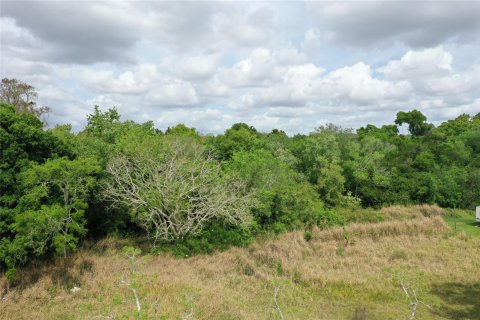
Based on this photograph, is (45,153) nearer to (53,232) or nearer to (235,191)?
(53,232)

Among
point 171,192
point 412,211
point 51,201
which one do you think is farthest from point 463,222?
point 51,201

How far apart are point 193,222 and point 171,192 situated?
6.93 feet

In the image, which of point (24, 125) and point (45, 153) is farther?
point (45, 153)

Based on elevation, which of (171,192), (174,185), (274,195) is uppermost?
(174,185)

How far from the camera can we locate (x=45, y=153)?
18.1 metres

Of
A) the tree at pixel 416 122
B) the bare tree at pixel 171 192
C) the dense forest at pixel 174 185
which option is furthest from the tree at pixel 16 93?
the tree at pixel 416 122

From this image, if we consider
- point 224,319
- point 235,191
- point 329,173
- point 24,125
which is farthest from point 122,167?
point 329,173

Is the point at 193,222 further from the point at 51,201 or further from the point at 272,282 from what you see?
the point at 272,282

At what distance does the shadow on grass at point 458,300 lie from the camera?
1419 centimetres

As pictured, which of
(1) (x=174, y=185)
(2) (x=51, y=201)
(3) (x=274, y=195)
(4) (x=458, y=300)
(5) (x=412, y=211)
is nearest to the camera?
(4) (x=458, y=300)

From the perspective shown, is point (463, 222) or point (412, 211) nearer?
point (463, 222)

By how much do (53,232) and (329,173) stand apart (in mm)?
22190

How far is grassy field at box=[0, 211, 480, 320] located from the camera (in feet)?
43.5

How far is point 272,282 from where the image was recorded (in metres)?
10.7
